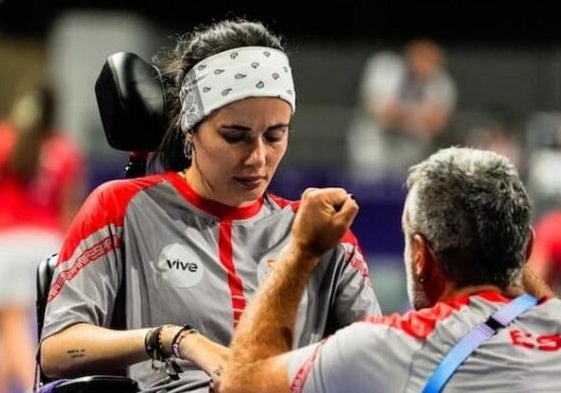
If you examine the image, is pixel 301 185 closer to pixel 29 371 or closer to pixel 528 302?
pixel 29 371

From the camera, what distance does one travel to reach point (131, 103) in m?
4.20

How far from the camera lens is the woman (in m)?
4.00

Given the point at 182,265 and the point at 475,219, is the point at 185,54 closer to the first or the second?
the point at 182,265

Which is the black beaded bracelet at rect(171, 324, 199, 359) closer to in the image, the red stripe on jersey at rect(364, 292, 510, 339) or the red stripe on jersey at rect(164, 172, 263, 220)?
the red stripe on jersey at rect(164, 172, 263, 220)

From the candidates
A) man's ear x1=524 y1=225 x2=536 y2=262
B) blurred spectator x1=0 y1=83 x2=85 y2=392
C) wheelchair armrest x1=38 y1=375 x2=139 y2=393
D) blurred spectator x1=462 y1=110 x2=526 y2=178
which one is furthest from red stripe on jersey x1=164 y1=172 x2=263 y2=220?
blurred spectator x1=462 y1=110 x2=526 y2=178

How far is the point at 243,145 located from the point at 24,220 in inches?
177

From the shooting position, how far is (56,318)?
157 inches

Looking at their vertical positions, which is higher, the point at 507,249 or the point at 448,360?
the point at 507,249

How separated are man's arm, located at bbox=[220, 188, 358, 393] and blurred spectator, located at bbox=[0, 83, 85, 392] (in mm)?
4632

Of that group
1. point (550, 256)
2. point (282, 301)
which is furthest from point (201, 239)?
point (550, 256)

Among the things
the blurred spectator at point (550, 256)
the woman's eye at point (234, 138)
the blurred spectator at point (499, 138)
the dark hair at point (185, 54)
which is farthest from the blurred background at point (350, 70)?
the woman's eye at point (234, 138)

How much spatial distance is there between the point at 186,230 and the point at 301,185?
6.55 meters

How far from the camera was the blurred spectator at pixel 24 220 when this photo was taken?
26.6 feet

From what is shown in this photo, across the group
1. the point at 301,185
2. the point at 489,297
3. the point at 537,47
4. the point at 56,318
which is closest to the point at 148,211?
the point at 56,318
